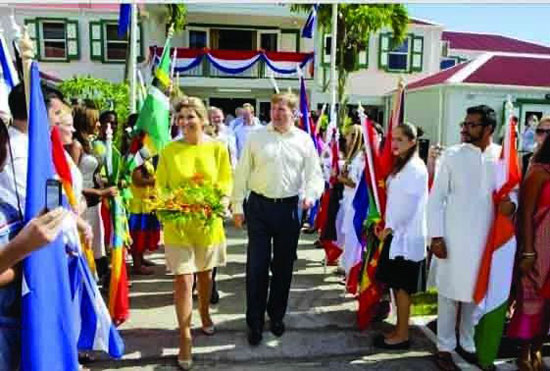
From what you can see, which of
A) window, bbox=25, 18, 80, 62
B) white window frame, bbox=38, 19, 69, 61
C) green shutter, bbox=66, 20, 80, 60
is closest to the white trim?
green shutter, bbox=66, 20, 80, 60

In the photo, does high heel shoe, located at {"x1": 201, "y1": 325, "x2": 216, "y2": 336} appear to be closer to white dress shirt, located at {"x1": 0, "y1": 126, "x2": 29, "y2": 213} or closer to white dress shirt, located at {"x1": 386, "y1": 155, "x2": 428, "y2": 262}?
white dress shirt, located at {"x1": 386, "y1": 155, "x2": 428, "y2": 262}

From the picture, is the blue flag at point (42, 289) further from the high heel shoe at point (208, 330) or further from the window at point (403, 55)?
the window at point (403, 55)

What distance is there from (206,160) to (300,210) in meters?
0.89

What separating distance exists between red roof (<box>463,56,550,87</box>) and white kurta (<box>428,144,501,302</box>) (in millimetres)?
18413

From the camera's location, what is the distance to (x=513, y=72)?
21.6m

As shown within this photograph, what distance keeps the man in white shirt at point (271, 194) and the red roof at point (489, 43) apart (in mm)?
28504

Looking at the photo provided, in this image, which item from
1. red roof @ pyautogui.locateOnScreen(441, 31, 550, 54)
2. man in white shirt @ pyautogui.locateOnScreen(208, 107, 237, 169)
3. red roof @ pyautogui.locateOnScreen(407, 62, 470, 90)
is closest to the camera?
man in white shirt @ pyautogui.locateOnScreen(208, 107, 237, 169)

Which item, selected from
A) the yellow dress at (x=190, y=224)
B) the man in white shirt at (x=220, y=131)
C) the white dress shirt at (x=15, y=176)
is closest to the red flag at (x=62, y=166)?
the white dress shirt at (x=15, y=176)

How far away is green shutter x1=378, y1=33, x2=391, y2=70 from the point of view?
24578 mm

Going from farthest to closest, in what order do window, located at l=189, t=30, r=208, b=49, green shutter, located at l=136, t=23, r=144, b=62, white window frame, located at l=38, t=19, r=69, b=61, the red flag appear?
window, located at l=189, t=30, r=208, b=49 < green shutter, located at l=136, t=23, r=144, b=62 < white window frame, located at l=38, t=19, r=69, b=61 < the red flag

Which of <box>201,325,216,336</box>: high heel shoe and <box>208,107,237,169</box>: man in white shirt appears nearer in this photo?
<box>201,325,216,336</box>: high heel shoe

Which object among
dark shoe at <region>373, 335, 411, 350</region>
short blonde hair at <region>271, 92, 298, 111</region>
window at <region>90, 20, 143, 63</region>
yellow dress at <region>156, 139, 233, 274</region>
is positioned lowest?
dark shoe at <region>373, 335, 411, 350</region>

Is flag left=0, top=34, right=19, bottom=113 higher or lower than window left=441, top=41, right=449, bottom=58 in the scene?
lower

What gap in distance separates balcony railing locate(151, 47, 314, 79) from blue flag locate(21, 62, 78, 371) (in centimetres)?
1791
